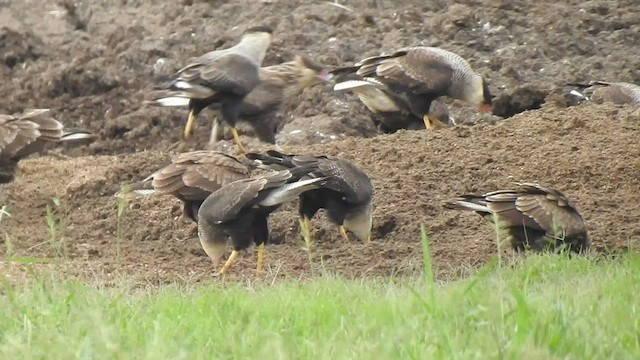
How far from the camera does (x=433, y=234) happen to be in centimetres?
950

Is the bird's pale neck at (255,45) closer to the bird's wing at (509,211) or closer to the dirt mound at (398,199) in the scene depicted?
the dirt mound at (398,199)

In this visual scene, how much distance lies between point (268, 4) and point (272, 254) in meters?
6.71

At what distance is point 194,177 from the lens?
952cm

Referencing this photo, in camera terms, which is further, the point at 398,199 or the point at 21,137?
the point at 21,137

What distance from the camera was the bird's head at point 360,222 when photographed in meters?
9.36

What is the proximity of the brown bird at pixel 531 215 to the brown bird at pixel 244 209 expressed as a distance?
1.10 m

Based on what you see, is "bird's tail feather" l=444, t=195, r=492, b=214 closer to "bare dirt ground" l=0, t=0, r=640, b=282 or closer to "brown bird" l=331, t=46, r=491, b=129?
"bare dirt ground" l=0, t=0, r=640, b=282

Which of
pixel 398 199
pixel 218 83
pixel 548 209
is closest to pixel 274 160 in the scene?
pixel 398 199

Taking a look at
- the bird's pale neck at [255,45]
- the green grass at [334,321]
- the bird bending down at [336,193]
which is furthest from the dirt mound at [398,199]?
the green grass at [334,321]

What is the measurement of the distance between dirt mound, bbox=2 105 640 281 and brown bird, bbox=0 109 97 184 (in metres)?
0.26

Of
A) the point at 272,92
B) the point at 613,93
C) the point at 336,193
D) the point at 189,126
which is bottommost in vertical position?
the point at 613,93

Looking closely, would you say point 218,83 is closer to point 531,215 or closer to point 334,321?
point 531,215

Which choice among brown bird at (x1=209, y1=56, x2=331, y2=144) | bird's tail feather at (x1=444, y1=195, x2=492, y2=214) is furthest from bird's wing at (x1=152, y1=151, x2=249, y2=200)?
brown bird at (x1=209, y1=56, x2=331, y2=144)

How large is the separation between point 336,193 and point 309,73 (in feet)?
10.5
